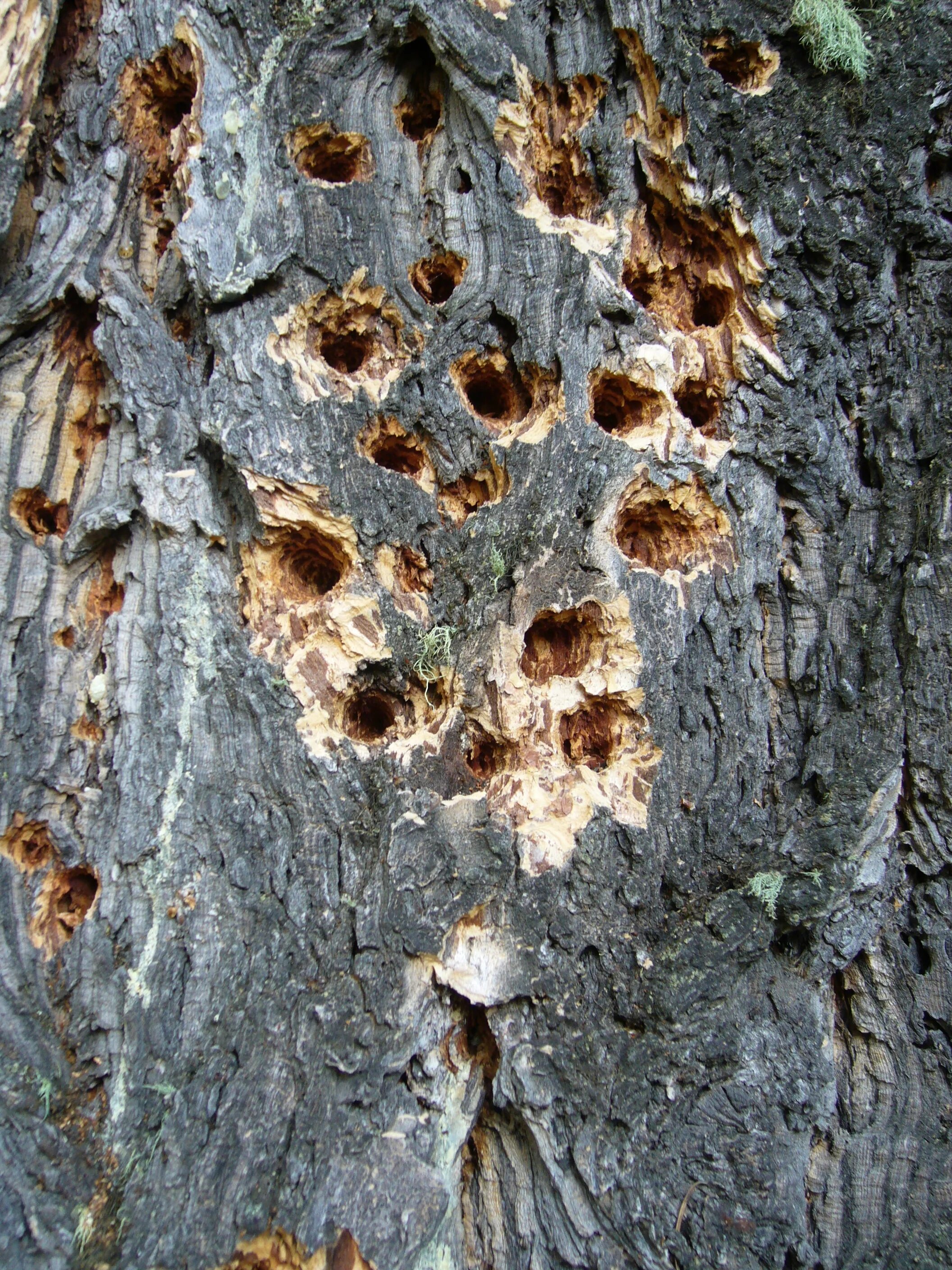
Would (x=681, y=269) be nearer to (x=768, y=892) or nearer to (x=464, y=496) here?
(x=464, y=496)

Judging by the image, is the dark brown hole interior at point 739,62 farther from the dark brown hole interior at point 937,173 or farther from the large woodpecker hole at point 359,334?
the large woodpecker hole at point 359,334

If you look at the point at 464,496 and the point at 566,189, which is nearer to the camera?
the point at 464,496

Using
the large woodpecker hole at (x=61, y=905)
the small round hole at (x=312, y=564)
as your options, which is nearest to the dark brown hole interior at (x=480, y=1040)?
the large woodpecker hole at (x=61, y=905)

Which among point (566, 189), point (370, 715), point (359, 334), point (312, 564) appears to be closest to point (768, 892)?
point (370, 715)

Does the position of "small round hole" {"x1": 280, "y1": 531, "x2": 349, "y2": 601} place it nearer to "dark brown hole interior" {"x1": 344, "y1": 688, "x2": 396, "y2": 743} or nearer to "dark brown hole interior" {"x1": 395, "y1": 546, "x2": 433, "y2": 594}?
"dark brown hole interior" {"x1": 395, "y1": 546, "x2": 433, "y2": 594}

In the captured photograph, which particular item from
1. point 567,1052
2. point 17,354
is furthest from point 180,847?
point 17,354

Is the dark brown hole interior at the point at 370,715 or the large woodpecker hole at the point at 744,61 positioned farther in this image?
the large woodpecker hole at the point at 744,61
